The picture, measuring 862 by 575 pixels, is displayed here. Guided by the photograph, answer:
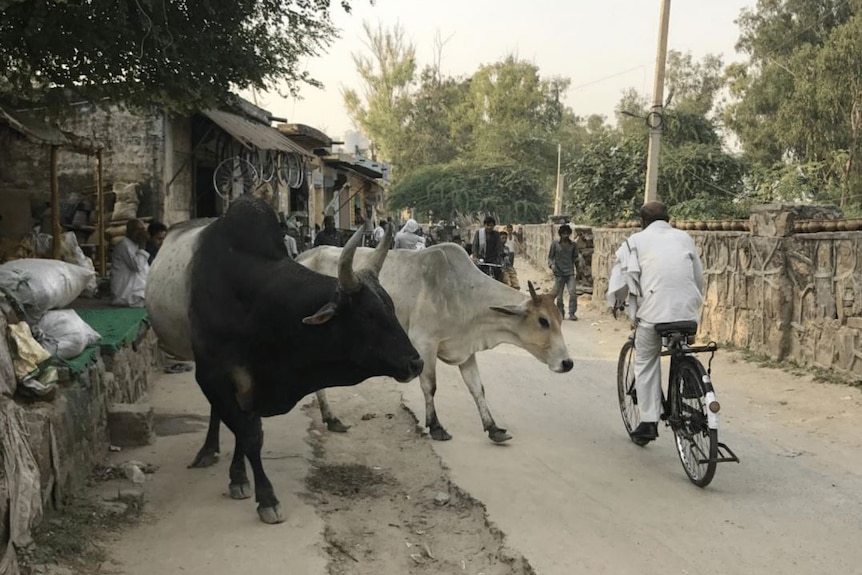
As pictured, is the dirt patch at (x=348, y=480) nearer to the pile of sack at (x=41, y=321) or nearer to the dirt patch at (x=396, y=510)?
the dirt patch at (x=396, y=510)

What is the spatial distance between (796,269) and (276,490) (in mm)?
6390

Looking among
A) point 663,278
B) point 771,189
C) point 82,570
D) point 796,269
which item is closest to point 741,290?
point 796,269

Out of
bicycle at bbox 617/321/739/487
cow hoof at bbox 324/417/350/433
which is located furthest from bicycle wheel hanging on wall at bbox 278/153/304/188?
bicycle at bbox 617/321/739/487

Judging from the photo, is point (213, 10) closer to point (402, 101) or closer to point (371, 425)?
point (371, 425)

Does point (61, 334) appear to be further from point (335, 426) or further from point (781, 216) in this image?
point (781, 216)

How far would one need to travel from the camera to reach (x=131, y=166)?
11391mm

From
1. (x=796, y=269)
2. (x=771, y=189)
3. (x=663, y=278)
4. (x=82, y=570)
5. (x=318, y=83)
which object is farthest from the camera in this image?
(x=771, y=189)

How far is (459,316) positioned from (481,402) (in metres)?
0.67

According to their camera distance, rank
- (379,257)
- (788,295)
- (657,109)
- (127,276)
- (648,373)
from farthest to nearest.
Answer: (657,109) < (788,295) < (127,276) < (648,373) < (379,257)

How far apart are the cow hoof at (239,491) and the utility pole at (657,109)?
1078 centimetres

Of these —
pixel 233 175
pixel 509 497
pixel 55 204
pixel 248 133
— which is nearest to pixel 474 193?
pixel 233 175

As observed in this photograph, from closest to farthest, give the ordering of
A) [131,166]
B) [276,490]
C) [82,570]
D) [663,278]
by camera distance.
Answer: [82,570]
[276,490]
[663,278]
[131,166]

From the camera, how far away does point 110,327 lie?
6402 mm

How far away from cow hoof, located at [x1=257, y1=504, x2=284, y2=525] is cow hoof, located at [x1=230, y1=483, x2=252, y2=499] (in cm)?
Result: 36
